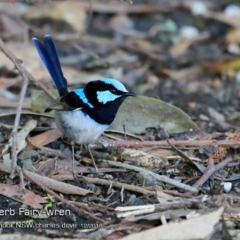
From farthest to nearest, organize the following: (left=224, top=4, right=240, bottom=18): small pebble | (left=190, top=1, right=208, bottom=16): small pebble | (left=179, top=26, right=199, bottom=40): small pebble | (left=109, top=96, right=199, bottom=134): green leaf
→ (left=190, top=1, right=208, bottom=16): small pebble, (left=224, top=4, right=240, bottom=18): small pebble, (left=179, top=26, right=199, bottom=40): small pebble, (left=109, top=96, right=199, bottom=134): green leaf

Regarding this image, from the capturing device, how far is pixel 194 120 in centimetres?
516

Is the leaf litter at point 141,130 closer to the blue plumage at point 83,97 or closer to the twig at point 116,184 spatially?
the twig at point 116,184

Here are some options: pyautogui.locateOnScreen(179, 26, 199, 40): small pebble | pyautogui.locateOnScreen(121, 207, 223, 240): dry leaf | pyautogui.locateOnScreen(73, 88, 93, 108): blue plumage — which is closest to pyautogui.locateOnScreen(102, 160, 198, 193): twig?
pyautogui.locateOnScreen(73, 88, 93, 108): blue plumage

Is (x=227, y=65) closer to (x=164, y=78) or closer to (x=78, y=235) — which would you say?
(x=164, y=78)

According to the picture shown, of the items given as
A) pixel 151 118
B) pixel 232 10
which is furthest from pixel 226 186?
pixel 232 10

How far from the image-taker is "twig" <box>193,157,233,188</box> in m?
3.87

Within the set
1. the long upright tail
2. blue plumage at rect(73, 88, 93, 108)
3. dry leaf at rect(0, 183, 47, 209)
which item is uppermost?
the long upright tail

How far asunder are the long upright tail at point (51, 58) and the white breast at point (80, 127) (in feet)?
1.28

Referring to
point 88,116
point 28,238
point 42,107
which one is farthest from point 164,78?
point 28,238

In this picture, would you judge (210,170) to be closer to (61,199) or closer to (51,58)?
(61,199)

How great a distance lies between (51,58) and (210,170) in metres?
1.36

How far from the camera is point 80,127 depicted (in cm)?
411

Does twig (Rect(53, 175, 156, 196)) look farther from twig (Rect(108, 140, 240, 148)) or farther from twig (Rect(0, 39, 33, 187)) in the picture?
twig (Rect(108, 140, 240, 148))

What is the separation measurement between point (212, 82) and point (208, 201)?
360 centimetres
